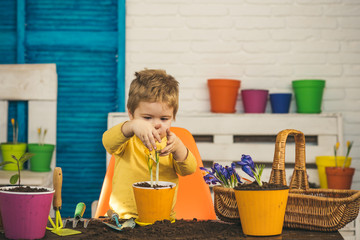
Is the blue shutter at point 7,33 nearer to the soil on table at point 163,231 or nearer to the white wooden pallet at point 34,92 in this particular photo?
the white wooden pallet at point 34,92

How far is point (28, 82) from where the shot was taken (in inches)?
108

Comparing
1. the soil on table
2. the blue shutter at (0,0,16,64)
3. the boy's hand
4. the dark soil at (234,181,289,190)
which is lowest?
the soil on table

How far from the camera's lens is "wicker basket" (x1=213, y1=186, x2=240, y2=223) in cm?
110

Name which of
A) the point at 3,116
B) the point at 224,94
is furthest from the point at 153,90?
the point at 3,116

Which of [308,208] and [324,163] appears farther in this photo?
[324,163]

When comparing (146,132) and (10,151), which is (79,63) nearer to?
(10,151)

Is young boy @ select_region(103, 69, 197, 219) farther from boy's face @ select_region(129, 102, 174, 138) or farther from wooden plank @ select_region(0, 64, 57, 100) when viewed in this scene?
wooden plank @ select_region(0, 64, 57, 100)

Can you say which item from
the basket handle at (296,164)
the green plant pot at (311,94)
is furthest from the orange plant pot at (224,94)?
the basket handle at (296,164)

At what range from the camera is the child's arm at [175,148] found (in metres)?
1.24

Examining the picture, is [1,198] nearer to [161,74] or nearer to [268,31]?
[161,74]

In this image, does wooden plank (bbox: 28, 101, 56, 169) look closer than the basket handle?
No

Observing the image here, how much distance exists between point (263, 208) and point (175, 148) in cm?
41

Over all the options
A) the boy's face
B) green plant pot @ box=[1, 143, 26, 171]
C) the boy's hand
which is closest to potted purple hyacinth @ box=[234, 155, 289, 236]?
the boy's hand

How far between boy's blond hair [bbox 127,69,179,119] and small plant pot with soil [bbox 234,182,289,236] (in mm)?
619
